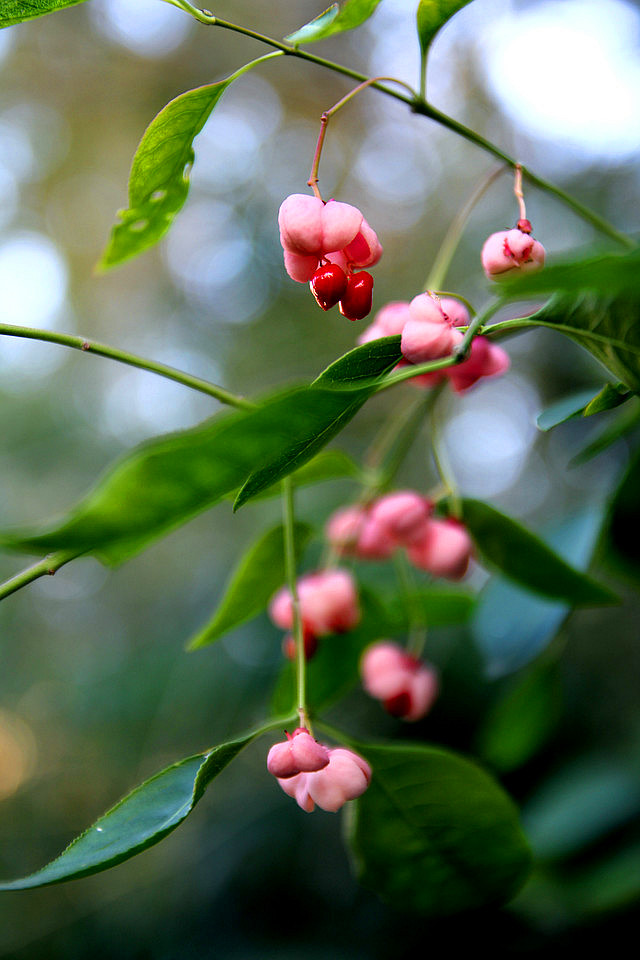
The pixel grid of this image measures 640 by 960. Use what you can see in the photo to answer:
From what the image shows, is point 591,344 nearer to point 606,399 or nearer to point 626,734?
point 606,399

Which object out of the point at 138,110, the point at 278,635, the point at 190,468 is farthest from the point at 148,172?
the point at 138,110

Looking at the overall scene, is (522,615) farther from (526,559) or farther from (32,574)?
(32,574)

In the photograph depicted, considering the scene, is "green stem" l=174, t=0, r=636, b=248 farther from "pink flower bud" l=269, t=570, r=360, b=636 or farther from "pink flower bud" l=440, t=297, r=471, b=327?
"pink flower bud" l=269, t=570, r=360, b=636

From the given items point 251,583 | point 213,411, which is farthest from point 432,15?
point 213,411

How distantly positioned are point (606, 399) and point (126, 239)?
31 centimetres

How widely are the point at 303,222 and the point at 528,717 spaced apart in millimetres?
557

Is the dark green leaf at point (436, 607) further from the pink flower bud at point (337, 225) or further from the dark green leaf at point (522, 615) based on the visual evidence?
the pink flower bud at point (337, 225)

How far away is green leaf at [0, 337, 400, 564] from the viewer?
9.0 inches

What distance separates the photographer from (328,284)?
359mm

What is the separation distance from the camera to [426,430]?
183 cm

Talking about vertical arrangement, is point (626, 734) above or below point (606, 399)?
below

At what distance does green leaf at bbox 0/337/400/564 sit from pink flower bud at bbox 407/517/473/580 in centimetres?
26

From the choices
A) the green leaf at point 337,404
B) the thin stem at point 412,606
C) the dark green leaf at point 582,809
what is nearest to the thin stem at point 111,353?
the green leaf at point 337,404

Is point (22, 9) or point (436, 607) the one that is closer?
point (22, 9)
